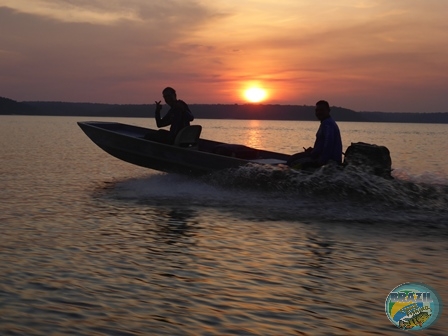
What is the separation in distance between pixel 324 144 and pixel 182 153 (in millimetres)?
4419

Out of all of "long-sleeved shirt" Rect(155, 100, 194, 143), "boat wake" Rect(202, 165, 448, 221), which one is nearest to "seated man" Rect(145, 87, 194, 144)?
"long-sleeved shirt" Rect(155, 100, 194, 143)

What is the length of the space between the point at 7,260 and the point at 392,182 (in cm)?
950

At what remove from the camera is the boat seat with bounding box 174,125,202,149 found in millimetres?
18062

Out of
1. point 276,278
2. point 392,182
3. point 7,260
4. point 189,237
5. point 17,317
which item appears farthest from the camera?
point 392,182

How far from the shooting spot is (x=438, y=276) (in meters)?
8.51

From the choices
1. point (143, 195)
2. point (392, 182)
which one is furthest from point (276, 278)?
point (143, 195)

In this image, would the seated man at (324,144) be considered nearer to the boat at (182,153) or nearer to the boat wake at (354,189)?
the boat wake at (354,189)

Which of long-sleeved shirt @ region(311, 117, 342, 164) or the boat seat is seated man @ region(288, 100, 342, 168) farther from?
the boat seat

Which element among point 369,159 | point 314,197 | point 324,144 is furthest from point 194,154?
point 369,159

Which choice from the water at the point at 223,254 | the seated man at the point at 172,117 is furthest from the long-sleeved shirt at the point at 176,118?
the water at the point at 223,254

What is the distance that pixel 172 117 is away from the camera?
707 inches

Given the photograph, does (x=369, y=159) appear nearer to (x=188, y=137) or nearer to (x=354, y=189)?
(x=354, y=189)

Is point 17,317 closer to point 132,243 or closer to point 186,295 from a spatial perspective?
point 186,295

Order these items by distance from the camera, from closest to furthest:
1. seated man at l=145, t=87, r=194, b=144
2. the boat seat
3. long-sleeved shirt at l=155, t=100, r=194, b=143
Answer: seated man at l=145, t=87, r=194, b=144
long-sleeved shirt at l=155, t=100, r=194, b=143
the boat seat
